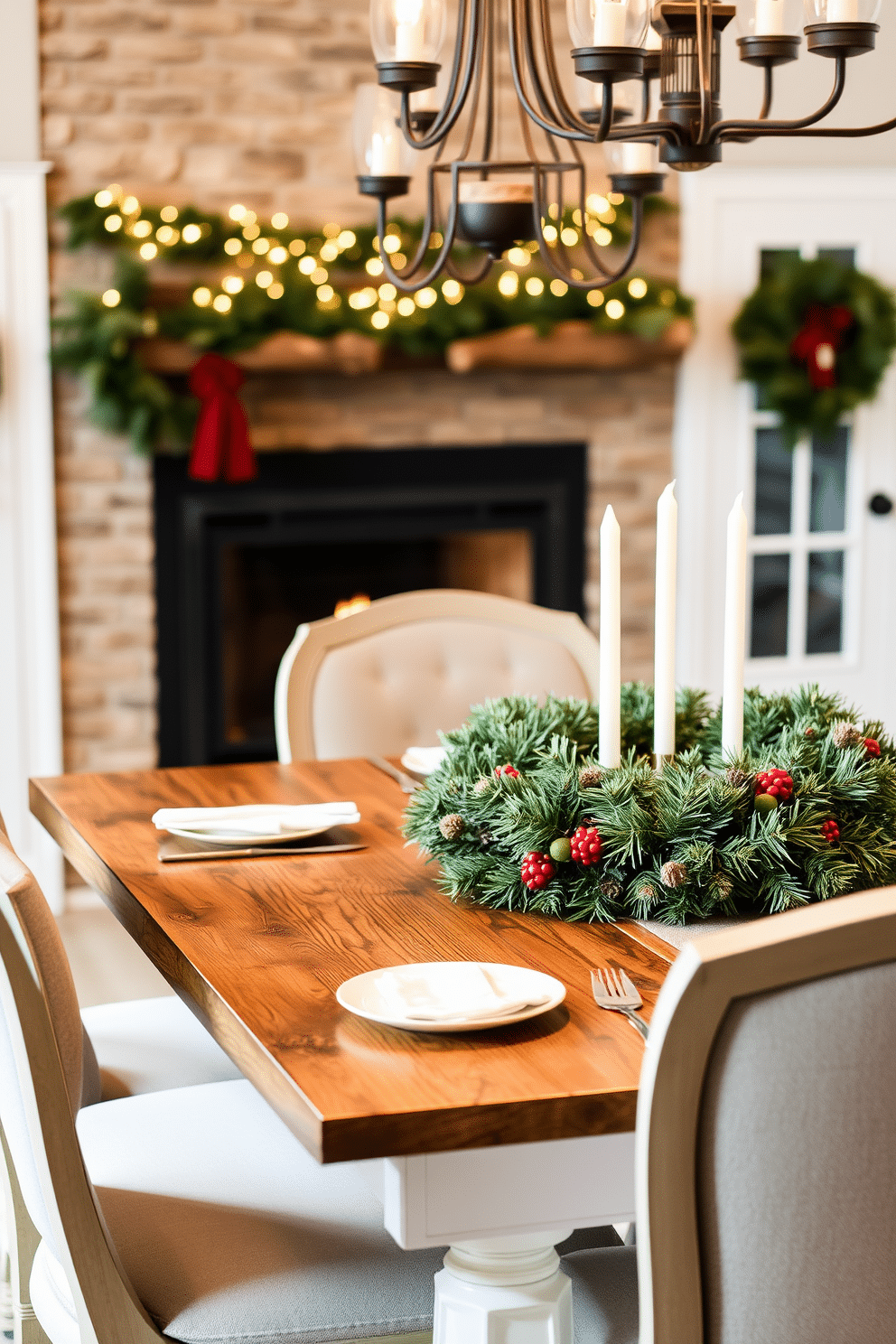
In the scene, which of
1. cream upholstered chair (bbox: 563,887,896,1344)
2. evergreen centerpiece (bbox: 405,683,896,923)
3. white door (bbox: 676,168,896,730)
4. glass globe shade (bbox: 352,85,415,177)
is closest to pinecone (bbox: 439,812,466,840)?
evergreen centerpiece (bbox: 405,683,896,923)

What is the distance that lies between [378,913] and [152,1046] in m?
0.49

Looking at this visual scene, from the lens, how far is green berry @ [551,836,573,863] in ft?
5.00

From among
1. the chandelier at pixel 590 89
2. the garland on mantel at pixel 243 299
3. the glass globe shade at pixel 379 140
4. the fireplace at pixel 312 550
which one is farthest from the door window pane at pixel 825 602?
the glass globe shade at pixel 379 140

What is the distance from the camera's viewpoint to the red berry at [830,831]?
4.94 feet

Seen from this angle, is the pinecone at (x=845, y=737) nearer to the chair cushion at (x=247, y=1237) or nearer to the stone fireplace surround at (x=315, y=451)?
the chair cushion at (x=247, y=1237)

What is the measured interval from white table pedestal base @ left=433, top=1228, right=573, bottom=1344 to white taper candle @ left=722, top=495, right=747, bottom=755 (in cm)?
57

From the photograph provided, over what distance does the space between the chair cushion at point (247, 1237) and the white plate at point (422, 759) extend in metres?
0.69

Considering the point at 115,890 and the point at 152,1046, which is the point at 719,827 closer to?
the point at 115,890

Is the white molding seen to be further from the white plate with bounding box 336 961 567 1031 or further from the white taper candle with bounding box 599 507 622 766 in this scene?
the white plate with bounding box 336 961 567 1031

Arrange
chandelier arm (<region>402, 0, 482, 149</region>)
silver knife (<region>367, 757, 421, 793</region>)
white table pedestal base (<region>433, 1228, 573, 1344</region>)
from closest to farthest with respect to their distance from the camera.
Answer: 1. white table pedestal base (<region>433, 1228, 573, 1344</region>)
2. chandelier arm (<region>402, 0, 482, 149</region>)
3. silver knife (<region>367, 757, 421, 793</region>)

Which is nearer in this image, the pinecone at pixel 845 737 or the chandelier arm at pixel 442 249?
the pinecone at pixel 845 737

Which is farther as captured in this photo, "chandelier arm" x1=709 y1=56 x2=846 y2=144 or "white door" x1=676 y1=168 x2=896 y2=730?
"white door" x1=676 y1=168 x2=896 y2=730

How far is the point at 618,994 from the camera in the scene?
132cm

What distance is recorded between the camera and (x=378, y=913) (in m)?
1.59
